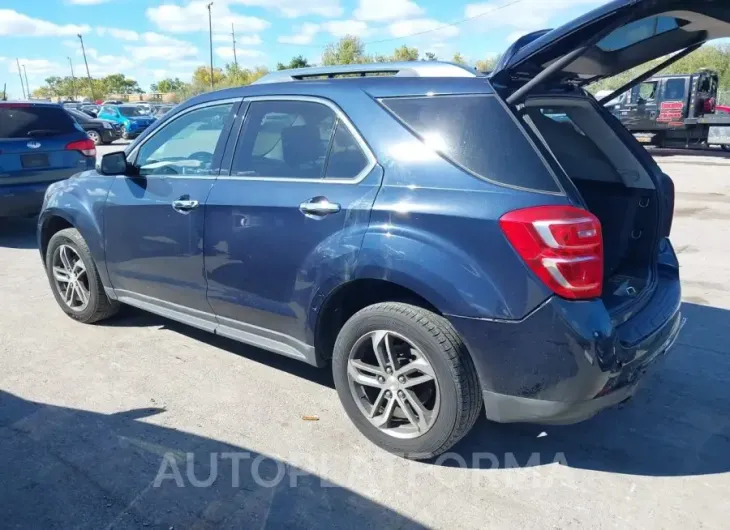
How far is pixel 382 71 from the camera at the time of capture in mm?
3391

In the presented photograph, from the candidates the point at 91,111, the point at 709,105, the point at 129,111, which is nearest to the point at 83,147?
the point at 709,105

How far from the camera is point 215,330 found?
3.92m

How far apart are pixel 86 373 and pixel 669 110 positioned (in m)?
19.4

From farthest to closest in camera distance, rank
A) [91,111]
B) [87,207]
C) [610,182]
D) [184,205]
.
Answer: [91,111], [87,207], [184,205], [610,182]

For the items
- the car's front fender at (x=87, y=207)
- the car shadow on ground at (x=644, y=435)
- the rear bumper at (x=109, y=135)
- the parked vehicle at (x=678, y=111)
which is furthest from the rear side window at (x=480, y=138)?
the rear bumper at (x=109, y=135)

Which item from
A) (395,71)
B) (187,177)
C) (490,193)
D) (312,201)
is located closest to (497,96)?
(490,193)

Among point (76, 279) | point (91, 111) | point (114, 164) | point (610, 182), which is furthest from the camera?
point (91, 111)

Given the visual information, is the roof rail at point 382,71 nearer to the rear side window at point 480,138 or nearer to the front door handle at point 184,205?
the rear side window at point 480,138

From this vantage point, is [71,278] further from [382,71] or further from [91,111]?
[91,111]

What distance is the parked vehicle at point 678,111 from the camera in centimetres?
1862

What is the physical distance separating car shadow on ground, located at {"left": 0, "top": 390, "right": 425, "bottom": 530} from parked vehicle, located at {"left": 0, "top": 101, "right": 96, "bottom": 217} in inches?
196

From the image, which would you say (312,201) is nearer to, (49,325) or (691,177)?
(49,325)

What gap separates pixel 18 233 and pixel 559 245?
27.6 ft

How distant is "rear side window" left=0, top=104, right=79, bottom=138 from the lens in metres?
7.62
